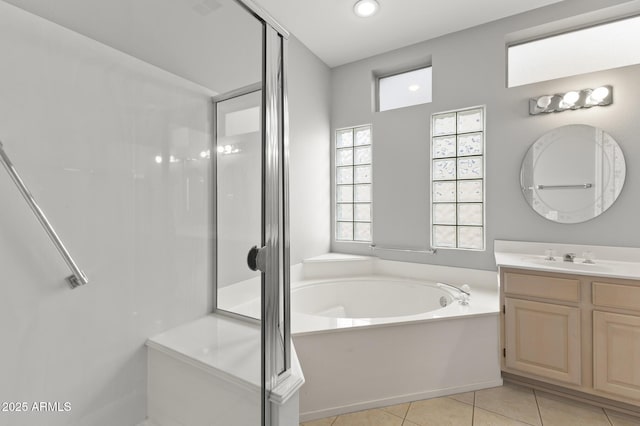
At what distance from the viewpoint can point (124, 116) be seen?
2.90 ft

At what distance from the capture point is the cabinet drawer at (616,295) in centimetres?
163

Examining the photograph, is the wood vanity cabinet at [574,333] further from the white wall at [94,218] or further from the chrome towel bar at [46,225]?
the chrome towel bar at [46,225]

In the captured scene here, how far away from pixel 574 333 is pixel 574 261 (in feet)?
1.90

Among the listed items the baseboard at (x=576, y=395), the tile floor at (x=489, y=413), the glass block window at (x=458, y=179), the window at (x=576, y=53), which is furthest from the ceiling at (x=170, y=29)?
the baseboard at (x=576, y=395)

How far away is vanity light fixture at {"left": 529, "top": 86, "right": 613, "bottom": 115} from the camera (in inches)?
82.3

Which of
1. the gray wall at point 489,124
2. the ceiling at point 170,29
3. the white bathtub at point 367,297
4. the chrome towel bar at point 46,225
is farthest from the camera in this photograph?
the white bathtub at point 367,297

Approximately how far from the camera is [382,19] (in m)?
2.43

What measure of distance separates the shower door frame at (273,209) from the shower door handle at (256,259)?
2cm

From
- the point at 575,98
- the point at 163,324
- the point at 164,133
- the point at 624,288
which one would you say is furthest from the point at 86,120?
the point at 575,98

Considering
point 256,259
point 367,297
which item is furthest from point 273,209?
point 367,297

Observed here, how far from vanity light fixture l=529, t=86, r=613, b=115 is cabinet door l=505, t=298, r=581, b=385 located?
1.51 m

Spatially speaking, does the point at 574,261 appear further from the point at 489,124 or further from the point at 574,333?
the point at 489,124

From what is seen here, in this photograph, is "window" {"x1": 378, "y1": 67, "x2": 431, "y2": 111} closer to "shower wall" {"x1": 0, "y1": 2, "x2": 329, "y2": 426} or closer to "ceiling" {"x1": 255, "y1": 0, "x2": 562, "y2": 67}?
"ceiling" {"x1": 255, "y1": 0, "x2": 562, "y2": 67}

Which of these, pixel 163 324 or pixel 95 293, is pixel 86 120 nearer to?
pixel 95 293
